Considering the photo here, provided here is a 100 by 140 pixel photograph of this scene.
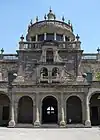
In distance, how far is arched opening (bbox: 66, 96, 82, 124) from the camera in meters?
33.7

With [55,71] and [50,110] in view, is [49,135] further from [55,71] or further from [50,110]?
[50,110]

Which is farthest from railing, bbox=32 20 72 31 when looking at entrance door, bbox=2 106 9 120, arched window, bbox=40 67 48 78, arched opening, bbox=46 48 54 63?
entrance door, bbox=2 106 9 120

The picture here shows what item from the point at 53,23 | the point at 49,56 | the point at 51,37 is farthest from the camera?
the point at 53,23

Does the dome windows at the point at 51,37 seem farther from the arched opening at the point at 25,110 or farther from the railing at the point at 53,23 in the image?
the arched opening at the point at 25,110

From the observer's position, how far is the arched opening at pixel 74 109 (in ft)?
111

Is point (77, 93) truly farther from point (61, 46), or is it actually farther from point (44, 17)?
point (44, 17)

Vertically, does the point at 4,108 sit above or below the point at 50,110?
above

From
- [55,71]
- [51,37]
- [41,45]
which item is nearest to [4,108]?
[55,71]

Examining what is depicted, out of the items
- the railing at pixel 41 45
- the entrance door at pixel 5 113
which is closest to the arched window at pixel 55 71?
the railing at pixel 41 45

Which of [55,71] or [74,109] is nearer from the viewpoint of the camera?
[55,71]

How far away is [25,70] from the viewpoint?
112 ft

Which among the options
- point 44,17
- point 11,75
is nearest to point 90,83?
point 11,75

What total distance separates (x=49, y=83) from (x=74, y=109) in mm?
5859

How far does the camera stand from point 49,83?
31734 mm
